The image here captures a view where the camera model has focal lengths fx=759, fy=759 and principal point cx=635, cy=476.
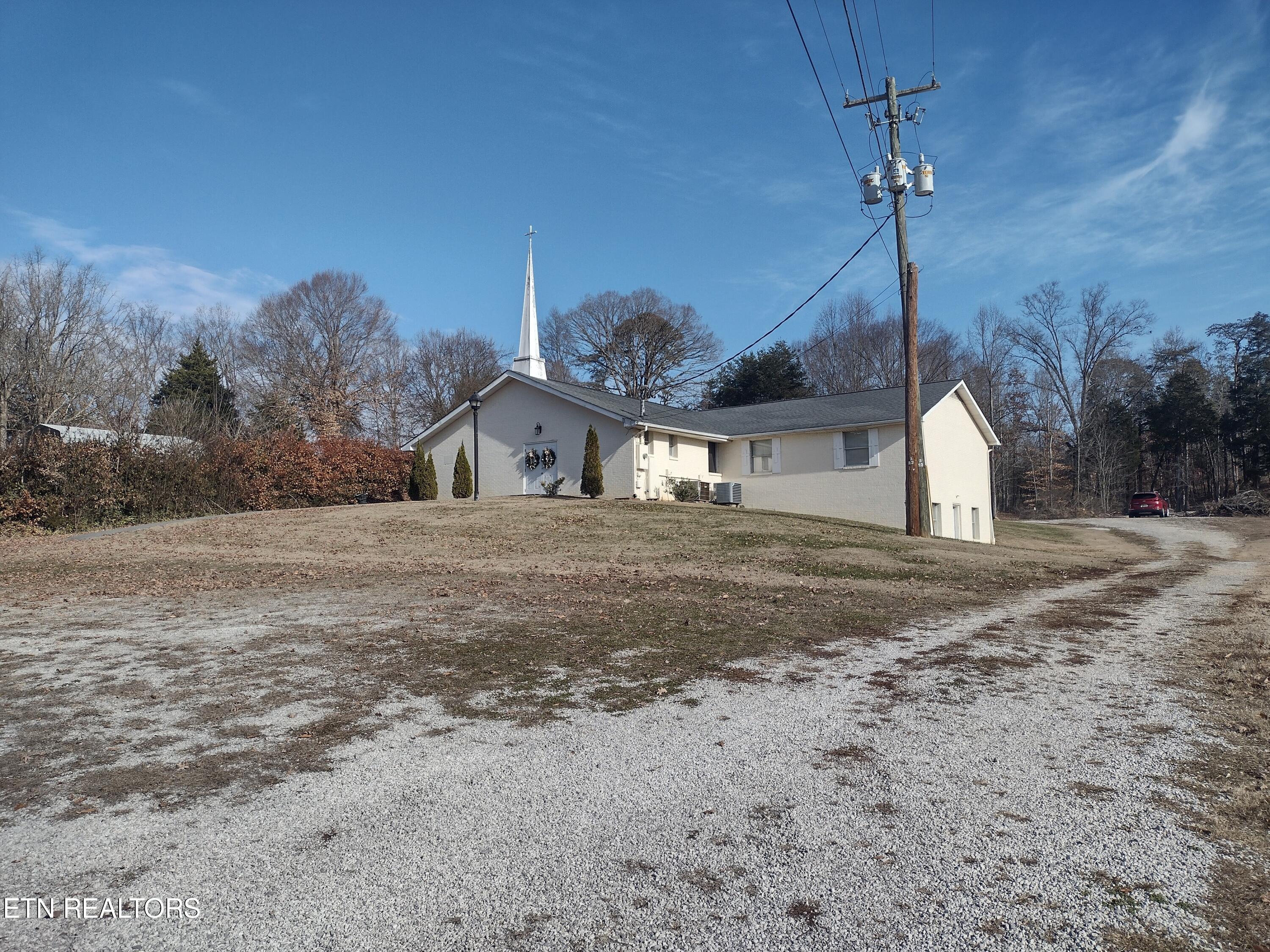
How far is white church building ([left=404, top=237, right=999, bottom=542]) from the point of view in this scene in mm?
23422

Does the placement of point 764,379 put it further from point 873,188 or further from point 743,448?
point 873,188

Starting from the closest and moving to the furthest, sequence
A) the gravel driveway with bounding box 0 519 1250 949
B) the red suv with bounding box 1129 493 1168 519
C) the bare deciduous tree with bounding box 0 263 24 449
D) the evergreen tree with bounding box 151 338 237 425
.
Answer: the gravel driveway with bounding box 0 519 1250 949
the bare deciduous tree with bounding box 0 263 24 449
the evergreen tree with bounding box 151 338 237 425
the red suv with bounding box 1129 493 1168 519

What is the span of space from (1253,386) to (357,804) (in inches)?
2259

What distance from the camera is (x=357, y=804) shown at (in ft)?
11.5

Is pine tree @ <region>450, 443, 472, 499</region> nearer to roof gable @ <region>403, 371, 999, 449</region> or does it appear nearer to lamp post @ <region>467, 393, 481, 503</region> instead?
lamp post @ <region>467, 393, 481, 503</region>

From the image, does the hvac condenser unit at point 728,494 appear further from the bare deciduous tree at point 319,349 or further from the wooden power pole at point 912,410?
the bare deciduous tree at point 319,349

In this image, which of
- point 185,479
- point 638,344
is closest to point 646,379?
point 638,344

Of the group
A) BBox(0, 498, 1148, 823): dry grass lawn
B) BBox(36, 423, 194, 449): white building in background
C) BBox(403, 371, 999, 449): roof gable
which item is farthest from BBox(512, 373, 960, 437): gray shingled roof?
BBox(36, 423, 194, 449): white building in background

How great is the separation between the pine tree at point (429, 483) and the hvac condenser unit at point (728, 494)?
958 centimetres

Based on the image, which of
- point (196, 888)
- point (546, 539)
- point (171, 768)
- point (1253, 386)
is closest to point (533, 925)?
point (196, 888)

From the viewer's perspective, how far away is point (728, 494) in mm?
23828

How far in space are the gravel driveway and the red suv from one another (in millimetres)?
43029

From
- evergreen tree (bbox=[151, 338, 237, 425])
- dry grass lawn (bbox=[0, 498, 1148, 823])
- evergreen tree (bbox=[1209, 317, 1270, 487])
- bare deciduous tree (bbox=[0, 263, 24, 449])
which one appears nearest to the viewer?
dry grass lawn (bbox=[0, 498, 1148, 823])

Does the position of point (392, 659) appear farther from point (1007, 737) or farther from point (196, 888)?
point (1007, 737)
